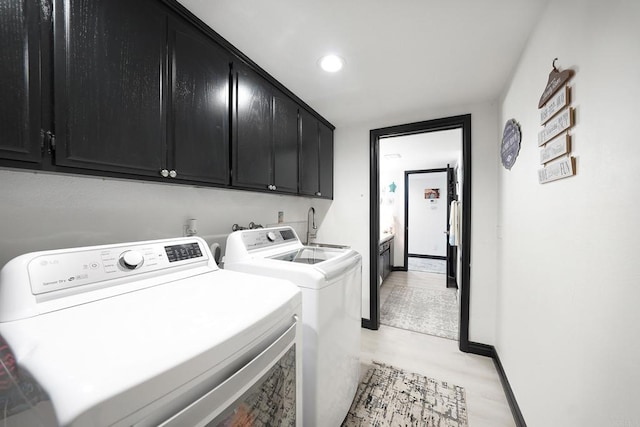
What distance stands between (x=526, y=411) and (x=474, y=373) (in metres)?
0.67

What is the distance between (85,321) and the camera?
67cm

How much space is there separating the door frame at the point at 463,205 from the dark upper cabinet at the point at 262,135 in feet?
3.39

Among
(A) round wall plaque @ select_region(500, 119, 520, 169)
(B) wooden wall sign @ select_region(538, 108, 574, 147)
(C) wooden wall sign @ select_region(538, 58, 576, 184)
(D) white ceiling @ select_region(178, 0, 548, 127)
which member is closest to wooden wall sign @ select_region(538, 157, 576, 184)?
(C) wooden wall sign @ select_region(538, 58, 576, 184)

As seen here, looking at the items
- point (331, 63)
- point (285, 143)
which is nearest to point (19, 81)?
point (285, 143)

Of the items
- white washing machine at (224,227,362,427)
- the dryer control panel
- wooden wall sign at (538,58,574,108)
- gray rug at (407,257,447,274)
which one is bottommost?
gray rug at (407,257,447,274)

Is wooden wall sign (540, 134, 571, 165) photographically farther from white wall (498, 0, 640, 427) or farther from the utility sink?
the utility sink

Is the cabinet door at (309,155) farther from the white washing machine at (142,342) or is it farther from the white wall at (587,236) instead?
the white wall at (587,236)

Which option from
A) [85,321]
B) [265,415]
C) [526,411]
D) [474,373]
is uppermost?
[85,321]

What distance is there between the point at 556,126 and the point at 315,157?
1765 millimetres

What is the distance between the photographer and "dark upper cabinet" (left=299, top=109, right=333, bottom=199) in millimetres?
2209

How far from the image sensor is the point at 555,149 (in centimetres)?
106

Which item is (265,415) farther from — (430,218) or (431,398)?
(430,218)

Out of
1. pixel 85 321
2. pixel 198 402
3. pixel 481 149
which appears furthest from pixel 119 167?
pixel 481 149

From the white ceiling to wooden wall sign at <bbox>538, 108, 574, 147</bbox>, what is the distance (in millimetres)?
609
